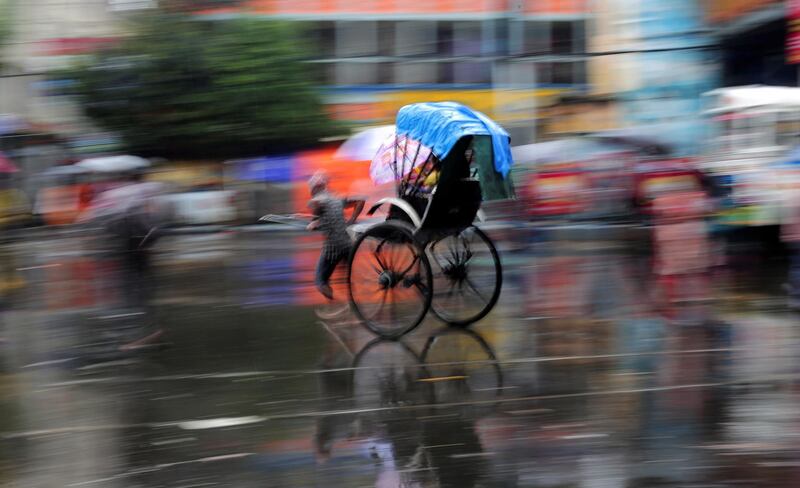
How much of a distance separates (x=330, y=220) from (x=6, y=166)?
28.3 feet

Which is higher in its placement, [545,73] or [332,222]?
[545,73]

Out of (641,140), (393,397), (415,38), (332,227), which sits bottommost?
(393,397)

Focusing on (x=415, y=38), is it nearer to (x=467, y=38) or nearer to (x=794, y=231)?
(x=467, y=38)

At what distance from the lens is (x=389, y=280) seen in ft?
25.9

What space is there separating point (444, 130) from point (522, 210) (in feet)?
21.9

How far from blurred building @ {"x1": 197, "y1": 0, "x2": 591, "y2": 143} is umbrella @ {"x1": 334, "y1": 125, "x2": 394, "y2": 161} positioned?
1455 millimetres

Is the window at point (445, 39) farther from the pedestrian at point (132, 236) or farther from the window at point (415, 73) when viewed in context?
the pedestrian at point (132, 236)

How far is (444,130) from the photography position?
7547 mm

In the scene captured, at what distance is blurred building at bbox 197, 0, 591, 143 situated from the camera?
16625mm

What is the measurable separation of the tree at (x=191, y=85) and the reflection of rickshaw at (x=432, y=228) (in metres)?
8.17

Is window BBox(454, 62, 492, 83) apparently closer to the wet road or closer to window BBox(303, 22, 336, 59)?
window BBox(303, 22, 336, 59)

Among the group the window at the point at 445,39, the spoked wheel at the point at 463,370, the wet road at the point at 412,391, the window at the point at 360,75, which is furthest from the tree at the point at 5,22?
the spoked wheel at the point at 463,370

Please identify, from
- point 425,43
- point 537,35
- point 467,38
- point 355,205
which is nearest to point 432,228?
point 355,205

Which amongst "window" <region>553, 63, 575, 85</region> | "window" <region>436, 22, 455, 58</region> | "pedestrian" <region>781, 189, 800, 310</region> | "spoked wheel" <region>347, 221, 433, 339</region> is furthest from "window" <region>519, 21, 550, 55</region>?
"spoked wheel" <region>347, 221, 433, 339</region>
